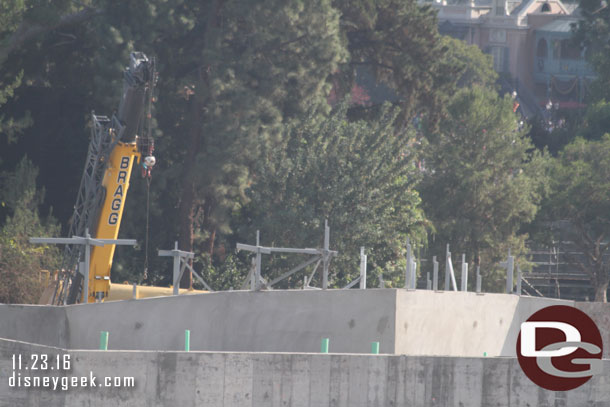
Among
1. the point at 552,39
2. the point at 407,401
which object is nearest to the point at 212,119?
the point at 407,401

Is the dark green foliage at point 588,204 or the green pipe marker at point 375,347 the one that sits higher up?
the dark green foliage at point 588,204

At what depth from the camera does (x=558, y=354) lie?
22281 millimetres

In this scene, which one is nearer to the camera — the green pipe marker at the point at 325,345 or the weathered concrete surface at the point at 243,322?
the green pipe marker at the point at 325,345

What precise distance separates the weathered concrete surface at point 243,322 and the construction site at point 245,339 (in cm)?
3

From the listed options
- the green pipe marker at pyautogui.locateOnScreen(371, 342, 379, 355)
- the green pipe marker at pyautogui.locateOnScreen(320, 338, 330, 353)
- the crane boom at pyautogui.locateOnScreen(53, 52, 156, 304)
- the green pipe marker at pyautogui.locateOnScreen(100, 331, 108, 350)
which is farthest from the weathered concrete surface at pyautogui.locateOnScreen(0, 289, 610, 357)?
the crane boom at pyautogui.locateOnScreen(53, 52, 156, 304)

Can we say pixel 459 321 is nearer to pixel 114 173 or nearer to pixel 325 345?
pixel 325 345

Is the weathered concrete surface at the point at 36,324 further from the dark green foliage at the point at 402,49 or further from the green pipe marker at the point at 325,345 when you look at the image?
the dark green foliage at the point at 402,49

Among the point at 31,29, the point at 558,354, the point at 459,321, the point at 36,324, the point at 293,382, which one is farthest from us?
the point at 31,29

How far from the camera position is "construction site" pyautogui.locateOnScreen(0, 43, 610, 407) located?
1969 centimetres

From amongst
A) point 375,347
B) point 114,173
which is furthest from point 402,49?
point 375,347

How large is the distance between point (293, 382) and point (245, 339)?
503 cm

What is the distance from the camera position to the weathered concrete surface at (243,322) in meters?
24.9

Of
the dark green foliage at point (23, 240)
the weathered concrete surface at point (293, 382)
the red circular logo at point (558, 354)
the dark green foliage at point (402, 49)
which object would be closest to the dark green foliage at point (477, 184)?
the dark green foliage at point (402, 49)

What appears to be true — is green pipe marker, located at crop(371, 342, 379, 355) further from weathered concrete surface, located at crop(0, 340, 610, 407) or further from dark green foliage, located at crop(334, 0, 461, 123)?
dark green foliage, located at crop(334, 0, 461, 123)
